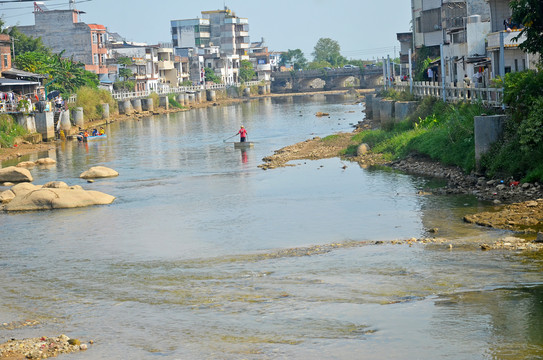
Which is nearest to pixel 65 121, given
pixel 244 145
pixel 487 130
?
pixel 244 145

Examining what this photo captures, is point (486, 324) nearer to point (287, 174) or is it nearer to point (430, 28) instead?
point (287, 174)

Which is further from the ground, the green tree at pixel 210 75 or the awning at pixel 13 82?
the green tree at pixel 210 75

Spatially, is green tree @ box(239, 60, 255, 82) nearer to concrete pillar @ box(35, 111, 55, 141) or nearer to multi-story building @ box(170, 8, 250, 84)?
multi-story building @ box(170, 8, 250, 84)

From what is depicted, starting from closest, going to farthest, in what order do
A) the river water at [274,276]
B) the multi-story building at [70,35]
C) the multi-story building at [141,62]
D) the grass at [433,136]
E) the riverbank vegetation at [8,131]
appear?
the river water at [274,276], the grass at [433,136], the riverbank vegetation at [8,131], the multi-story building at [70,35], the multi-story building at [141,62]

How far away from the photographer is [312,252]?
21.9m

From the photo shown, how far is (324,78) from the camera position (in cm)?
16038

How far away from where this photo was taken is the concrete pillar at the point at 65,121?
67125 millimetres

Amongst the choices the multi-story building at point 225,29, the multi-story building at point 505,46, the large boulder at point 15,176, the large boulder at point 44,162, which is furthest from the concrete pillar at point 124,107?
the multi-story building at point 225,29

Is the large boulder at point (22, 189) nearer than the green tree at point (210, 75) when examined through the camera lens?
Yes

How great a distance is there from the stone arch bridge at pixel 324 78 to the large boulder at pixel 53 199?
125183 millimetres

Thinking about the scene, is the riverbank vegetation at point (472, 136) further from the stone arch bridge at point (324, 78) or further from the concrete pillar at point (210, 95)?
the stone arch bridge at point (324, 78)

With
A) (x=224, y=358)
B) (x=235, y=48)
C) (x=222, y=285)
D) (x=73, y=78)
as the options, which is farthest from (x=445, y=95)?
(x=235, y=48)

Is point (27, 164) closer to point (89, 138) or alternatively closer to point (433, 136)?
point (89, 138)

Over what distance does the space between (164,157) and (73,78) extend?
133ft
